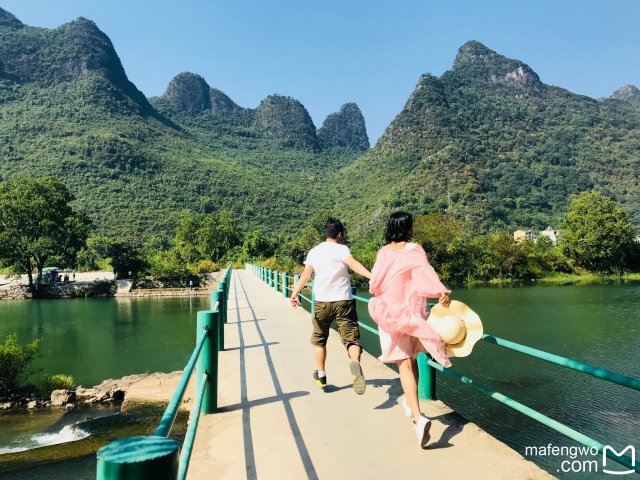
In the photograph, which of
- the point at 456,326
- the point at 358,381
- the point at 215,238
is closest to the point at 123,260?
the point at 215,238

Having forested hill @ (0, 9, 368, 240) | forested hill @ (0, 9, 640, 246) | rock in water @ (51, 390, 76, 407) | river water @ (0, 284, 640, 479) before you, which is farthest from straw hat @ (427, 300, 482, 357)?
forested hill @ (0, 9, 368, 240)

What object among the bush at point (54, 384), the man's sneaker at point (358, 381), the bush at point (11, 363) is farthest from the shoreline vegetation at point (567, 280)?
the man's sneaker at point (358, 381)

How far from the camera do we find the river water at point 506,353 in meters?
9.55

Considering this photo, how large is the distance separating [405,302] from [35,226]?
150 ft

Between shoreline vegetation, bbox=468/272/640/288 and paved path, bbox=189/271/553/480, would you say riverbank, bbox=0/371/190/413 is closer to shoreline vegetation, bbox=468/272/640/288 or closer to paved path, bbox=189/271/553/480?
paved path, bbox=189/271/553/480

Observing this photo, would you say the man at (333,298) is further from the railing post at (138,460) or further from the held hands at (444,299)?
the railing post at (138,460)

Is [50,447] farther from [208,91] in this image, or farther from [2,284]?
[208,91]

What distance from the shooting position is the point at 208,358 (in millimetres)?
3404

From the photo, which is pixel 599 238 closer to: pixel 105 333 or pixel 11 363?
pixel 105 333

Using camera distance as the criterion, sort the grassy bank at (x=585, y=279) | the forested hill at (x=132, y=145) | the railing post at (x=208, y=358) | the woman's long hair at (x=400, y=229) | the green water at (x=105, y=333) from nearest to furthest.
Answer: the woman's long hair at (x=400, y=229) → the railing post at (x=208, y=358) → the green water at (x=105, y=333) → the grassy bank at (x=585, y=279) → the forested hill at (x=132, y=145)

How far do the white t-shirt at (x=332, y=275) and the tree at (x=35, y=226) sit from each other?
42.1m

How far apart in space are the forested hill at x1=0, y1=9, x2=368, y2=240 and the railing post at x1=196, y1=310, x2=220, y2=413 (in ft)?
223

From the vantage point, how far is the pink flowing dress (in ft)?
8.95

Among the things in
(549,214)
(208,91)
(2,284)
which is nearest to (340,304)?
(2,284)
